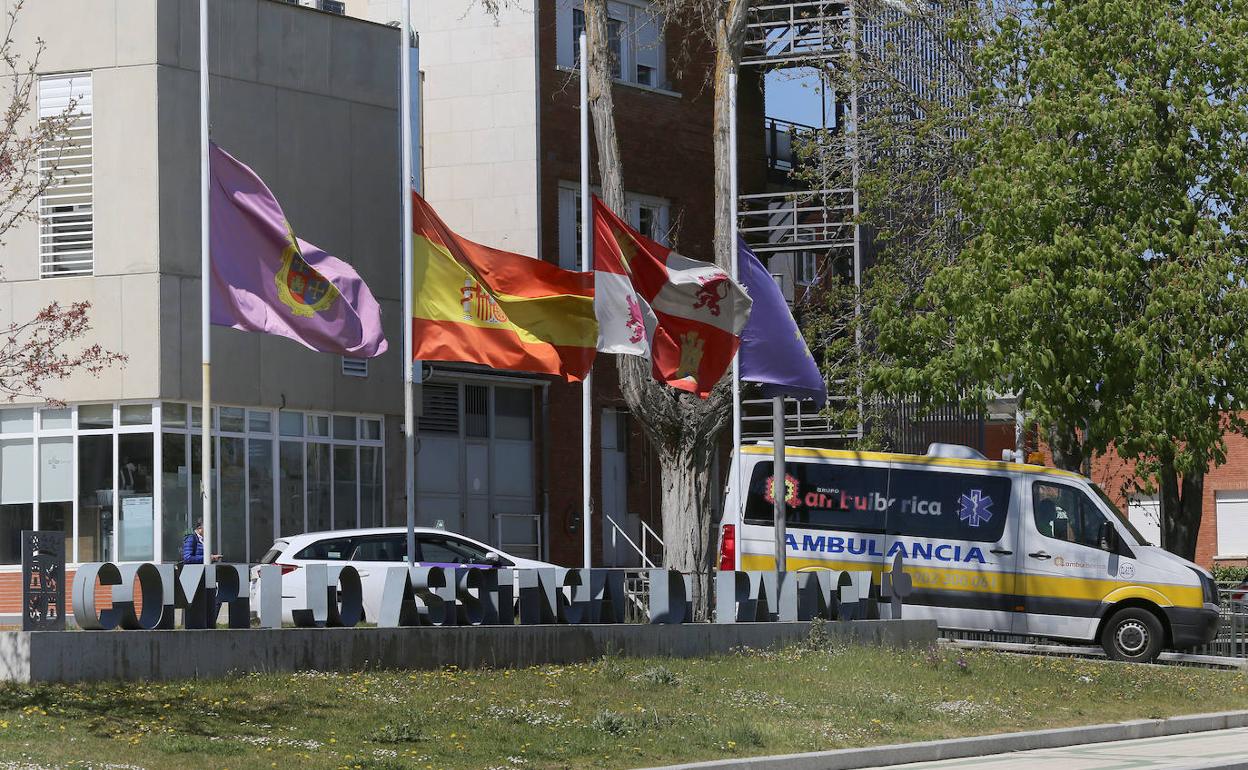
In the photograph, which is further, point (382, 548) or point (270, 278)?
point (382, 548)

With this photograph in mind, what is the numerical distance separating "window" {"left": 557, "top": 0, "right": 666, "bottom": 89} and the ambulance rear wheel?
50.7ft

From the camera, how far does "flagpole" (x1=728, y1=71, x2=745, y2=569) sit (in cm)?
2309

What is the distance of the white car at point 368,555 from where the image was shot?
2306cm

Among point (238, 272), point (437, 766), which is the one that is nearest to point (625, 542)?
point (238, 272)

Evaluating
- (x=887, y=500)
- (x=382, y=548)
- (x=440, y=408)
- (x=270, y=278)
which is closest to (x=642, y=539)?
(x=440, y=408)

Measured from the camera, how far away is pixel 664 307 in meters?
21.1

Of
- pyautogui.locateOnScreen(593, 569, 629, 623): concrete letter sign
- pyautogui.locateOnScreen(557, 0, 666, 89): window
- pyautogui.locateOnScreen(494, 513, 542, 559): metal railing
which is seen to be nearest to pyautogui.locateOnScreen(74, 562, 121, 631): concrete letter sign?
pyautogui.locateOnScreen(593, 569, 629, 623): concrete letter sign

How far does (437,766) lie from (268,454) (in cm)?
1753

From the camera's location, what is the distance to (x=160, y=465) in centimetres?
2767

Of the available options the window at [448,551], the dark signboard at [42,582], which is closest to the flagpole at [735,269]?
the window at [448,551]

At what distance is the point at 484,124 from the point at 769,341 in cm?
1423

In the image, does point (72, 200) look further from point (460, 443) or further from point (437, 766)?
point (437, 766)

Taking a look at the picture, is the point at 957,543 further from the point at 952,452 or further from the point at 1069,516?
the point at 1069,516

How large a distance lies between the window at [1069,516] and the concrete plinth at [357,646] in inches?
155
